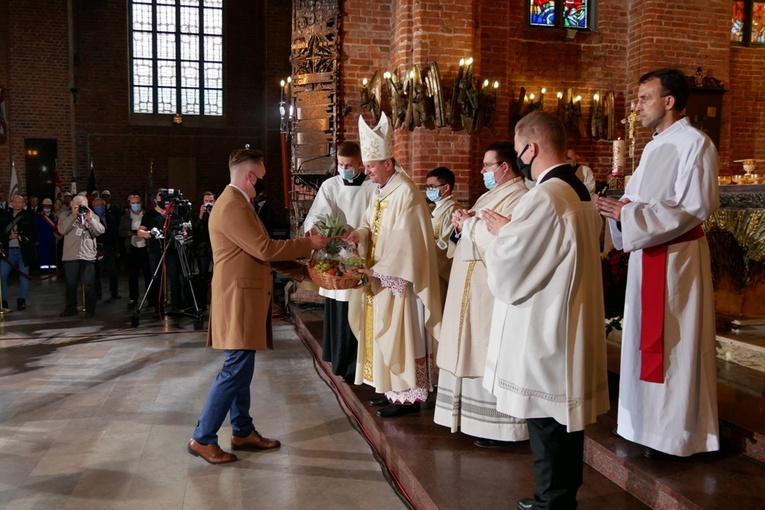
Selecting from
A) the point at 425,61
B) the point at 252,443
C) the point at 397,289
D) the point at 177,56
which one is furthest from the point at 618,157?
the point at 177,56

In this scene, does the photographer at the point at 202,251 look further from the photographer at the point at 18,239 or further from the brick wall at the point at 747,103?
the brick wall at the point at 747,103

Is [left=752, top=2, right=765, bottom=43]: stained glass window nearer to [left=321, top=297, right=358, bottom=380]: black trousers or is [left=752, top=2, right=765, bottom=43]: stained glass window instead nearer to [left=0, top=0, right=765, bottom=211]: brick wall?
[left=0, top=0, right=765, bottom=211]: brick wall

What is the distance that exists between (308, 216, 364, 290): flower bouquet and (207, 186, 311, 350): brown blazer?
12 centimetres

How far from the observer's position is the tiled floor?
12.3 feet

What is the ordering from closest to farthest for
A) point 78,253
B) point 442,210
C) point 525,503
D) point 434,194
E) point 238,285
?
point 525,503 < point 238,285 < point 434,194 < point 442,210 < point 78,253

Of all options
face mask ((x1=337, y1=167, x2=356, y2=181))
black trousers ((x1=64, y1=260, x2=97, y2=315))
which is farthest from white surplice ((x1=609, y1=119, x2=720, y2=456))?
black trousers ((x1=64, y1=260, x2=97, y2=315))

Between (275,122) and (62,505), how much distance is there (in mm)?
17335

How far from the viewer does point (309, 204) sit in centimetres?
904

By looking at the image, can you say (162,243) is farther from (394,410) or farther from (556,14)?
(556,14)

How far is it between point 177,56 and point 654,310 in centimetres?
1958

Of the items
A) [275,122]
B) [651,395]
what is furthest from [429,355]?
[275,122]

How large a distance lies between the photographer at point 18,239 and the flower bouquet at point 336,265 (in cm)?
750

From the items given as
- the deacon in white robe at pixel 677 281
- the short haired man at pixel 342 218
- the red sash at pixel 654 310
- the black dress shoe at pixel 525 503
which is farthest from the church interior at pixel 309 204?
the red sash at pixel 654 310

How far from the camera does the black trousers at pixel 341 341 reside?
5.15m
